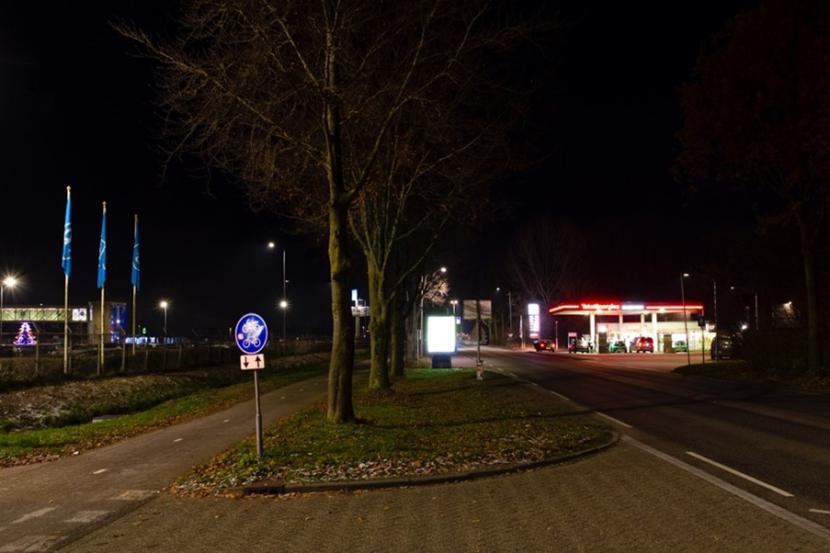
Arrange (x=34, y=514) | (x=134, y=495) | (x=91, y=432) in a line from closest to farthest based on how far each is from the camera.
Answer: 1. (x=34, y=514)
2. (x=134, y=495)
3. (x=91, y=432)

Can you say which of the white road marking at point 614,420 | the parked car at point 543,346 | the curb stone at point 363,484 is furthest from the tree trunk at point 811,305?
the parked car at point 543,346

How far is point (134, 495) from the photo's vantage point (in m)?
9.53

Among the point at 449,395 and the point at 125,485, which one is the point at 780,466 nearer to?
the point at 125,485

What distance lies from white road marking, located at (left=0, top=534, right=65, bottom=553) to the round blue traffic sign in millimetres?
4258

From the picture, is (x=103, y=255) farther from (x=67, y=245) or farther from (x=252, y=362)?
(x=252, y=362)

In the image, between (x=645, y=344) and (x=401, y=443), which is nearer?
(x=401, y=443)

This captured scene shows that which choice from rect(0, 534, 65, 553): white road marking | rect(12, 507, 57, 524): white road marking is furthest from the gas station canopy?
rect(0, 534, 65, 553): white road marking

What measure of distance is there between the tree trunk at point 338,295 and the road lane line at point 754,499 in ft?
18.7

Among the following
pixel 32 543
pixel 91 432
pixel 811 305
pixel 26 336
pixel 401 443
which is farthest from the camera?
pixel 26 336

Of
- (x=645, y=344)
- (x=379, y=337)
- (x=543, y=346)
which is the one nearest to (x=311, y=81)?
(x=379, y=337)

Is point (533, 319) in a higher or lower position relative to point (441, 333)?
higher

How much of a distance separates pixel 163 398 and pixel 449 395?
1177 centimetres

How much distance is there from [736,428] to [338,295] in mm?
8978

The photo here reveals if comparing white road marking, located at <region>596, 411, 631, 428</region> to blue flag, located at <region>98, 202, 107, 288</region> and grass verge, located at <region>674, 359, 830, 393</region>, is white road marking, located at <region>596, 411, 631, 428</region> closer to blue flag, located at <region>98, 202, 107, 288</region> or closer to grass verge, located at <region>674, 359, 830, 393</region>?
grass verge, located at <region>674, 359, 830, 393</region>
